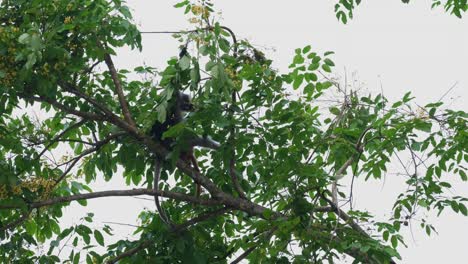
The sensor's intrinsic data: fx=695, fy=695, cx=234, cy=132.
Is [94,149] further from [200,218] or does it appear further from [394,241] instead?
[394,241]

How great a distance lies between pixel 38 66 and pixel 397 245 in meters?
2.35

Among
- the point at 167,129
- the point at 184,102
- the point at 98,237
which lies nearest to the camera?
the point at 98,237

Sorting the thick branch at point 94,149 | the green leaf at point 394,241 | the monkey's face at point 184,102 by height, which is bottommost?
the green leaf at point 394,241

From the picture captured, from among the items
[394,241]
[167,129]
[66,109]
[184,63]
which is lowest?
[394,241]

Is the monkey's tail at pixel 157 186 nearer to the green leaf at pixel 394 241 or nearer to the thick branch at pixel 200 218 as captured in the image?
the thick branch at pixel 200 218

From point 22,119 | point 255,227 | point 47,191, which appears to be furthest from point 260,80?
point 22,119

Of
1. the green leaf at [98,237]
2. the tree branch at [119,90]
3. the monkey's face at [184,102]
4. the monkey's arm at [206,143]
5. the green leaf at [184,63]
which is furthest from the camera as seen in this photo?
the monkey's arm at [206,143]

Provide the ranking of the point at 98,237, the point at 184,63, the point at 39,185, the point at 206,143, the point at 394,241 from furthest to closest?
the point at 206,143, the point at 98,237, the point at 39,185, the point at 394,241, the point at 184,63

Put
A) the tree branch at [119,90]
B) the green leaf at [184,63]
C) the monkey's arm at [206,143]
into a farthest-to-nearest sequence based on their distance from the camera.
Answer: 1. the monkey's arm at [206,143]
2. the tree branch at [119,90]
3. the green leaf at [184,63]

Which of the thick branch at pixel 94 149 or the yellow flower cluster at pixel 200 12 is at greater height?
the thick branch at pixel 94 149

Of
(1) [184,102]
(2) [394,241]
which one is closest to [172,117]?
(1) [184,102]

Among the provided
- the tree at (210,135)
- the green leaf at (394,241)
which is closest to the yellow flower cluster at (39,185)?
the tree at (210,135)

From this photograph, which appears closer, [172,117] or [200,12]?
[200,12]

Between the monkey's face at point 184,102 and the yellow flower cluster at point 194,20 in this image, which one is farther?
the monkey's face at point 184,102
